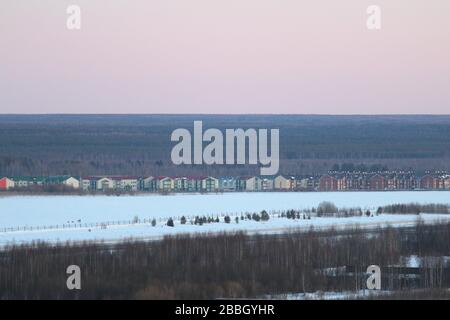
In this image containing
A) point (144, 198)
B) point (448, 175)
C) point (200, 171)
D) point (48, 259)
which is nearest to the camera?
point (48, 259)

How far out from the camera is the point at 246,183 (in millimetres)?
56219

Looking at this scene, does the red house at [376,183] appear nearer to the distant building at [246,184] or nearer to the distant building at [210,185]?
the distant building at [246,184]

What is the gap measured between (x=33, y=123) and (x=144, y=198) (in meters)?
55.1

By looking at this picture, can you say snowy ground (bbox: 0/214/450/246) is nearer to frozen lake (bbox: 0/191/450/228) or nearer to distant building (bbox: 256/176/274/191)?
frozen lake (bbox: 0/191/450/228)

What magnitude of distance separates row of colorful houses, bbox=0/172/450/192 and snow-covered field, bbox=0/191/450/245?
14.7ft

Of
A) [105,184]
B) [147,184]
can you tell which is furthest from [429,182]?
[105,184]

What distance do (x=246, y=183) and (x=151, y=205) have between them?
56.1ft

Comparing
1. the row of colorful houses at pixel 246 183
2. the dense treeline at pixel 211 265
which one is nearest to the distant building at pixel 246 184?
the row of colorful houses at pixel 246 183

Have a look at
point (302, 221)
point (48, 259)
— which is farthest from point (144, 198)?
point (48, 259)

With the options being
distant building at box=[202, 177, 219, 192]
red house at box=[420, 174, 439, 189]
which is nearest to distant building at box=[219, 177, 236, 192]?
distant building at box=[202, 177, 219, 192]

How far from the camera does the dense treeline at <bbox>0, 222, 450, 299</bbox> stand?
17969mm

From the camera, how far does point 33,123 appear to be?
9825 centimetres

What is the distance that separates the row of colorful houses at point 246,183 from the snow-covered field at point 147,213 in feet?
14.7
